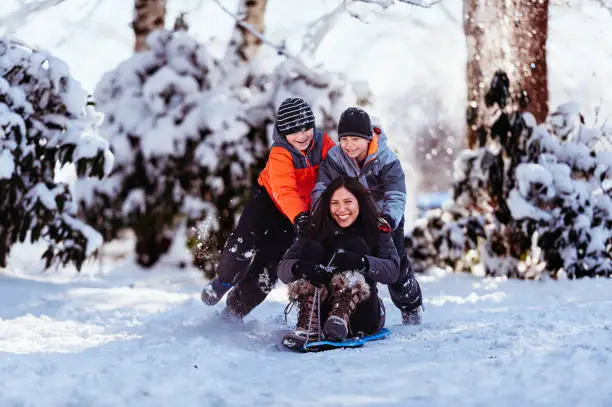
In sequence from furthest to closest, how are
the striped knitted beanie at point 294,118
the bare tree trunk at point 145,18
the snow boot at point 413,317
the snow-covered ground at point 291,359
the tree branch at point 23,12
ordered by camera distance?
the bare tree trunk at point 145,18 → the tree branch at point 23,12 → the snow boot at point 413,317 → the striped knitted beanie at point 294,118 → the snow-covered ground at point 291,359

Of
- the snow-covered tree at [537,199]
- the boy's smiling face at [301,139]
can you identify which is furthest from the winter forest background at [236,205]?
the boy's smiling face at [301,139]

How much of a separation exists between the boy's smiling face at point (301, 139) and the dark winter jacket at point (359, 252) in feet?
1.95

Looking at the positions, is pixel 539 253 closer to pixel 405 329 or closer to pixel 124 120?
pixel 405 329

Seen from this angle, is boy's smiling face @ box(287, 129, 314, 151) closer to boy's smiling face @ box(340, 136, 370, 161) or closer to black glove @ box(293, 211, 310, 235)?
boy's smiling face @ box(340, 136, 370, 161)

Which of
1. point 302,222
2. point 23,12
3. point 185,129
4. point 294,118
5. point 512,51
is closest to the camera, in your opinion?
point 302,222

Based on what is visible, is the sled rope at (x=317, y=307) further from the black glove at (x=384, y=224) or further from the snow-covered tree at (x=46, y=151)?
the snow-covered tree at (x=46, y=151)

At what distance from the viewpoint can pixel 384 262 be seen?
4.21 meters

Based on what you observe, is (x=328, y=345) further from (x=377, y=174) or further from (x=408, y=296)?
(x=377, y=174)

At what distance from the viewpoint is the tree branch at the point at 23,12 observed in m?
9.86

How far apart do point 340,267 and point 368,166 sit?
2.28ft

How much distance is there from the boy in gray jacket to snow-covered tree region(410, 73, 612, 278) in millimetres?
3257

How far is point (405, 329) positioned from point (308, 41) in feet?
20.2

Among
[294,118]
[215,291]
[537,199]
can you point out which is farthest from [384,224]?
[537,199]

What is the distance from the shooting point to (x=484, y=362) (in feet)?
10.9
